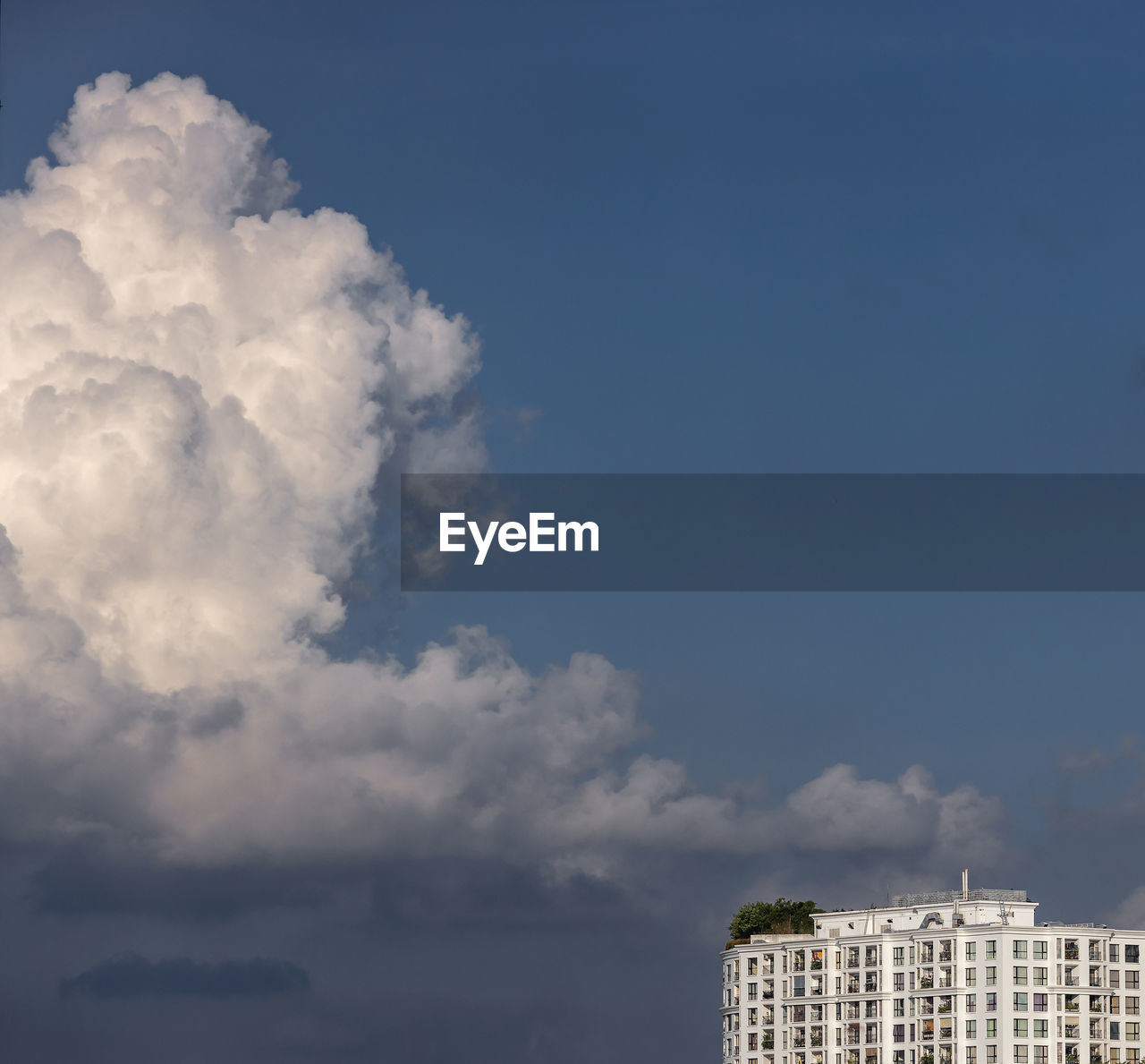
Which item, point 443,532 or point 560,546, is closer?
point 443,532

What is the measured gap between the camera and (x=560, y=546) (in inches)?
5448

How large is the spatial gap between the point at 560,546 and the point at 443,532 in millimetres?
12433

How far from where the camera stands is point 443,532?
128 m
